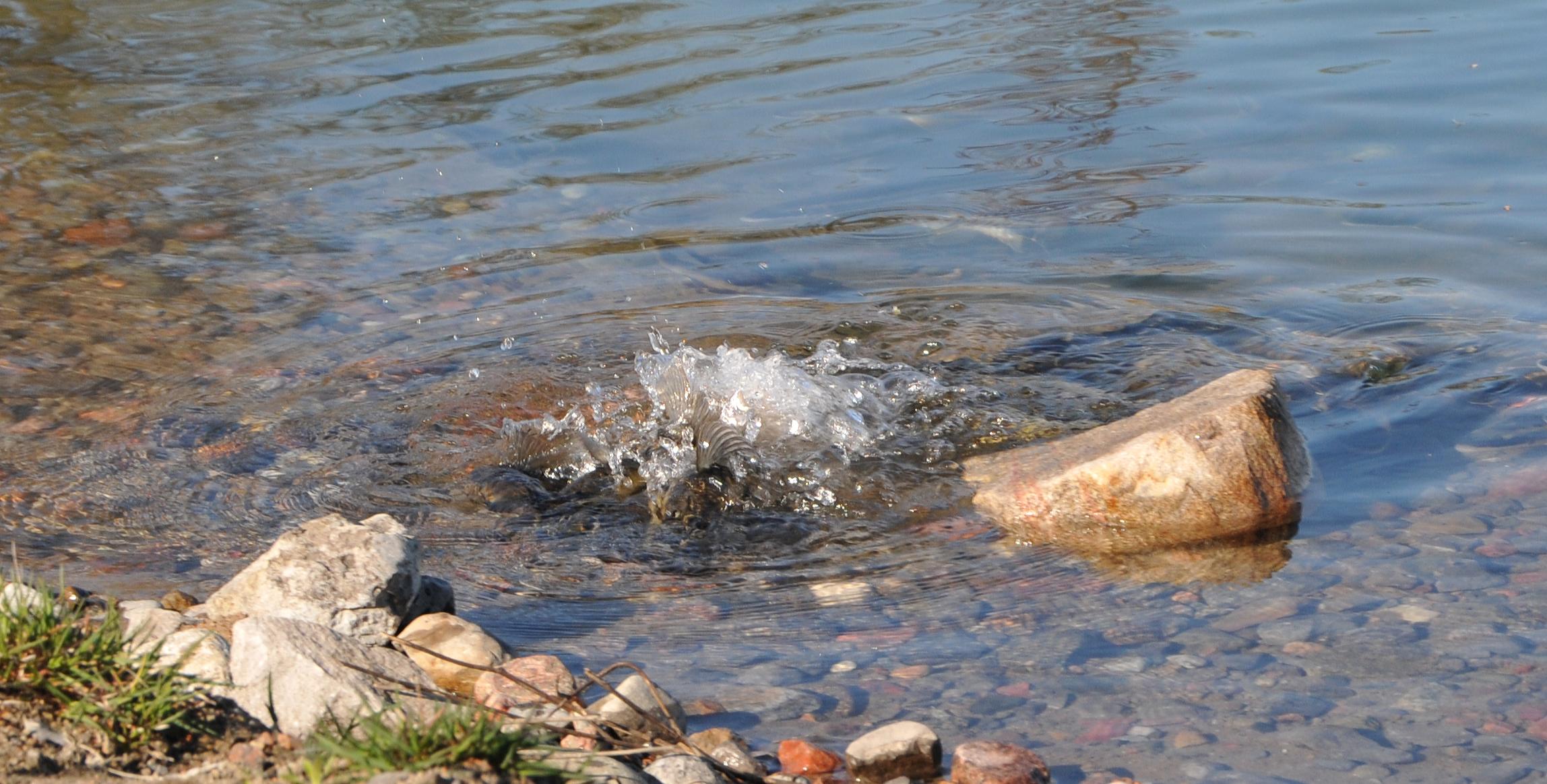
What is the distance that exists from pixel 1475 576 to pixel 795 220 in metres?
4.48

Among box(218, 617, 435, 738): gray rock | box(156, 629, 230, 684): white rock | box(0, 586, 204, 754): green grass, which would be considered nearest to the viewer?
box(0, 586, 204, 754): green grass

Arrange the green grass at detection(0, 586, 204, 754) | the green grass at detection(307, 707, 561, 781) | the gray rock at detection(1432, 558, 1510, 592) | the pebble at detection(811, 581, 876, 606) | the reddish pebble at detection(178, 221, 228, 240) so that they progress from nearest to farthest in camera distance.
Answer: the green grass at detection(307, 707, 561, 781), the green grass at detection(0, 586, 204, 754), the gray rock at detection(1432, 558, 1510, 592), the pebble at detection(811, 581, 876, 606), the reddish pebble at detection(178, 221, 228, 240)

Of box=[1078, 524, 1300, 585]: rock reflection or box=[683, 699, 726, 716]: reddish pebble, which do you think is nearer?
box=[683, 699, 726, 716]: reddish pebble

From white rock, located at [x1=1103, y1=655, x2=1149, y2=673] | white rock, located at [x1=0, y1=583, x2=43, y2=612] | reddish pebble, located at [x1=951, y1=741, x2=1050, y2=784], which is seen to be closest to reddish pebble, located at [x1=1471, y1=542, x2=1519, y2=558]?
white rock, located at [x1=1103, y1=655, x2=1149, y2=673]

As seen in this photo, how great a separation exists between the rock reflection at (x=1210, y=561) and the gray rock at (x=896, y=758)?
1170mm

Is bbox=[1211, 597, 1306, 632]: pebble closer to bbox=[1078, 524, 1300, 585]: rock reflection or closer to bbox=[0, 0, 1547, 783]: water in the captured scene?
bbox=[0, 0, 1547, 783]: water

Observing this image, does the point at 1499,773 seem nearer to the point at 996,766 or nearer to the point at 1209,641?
the point at 1209,641

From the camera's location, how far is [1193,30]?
1080cm

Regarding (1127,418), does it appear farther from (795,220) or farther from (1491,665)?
(795,220)

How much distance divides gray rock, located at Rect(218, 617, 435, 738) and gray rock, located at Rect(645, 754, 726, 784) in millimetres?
550

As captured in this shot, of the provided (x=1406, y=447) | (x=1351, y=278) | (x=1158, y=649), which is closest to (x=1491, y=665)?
(x=1158, y=649)

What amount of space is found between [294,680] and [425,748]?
0.67 meters

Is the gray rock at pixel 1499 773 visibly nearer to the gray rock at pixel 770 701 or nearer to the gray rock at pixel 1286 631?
the gray rock at pixel 1286 631

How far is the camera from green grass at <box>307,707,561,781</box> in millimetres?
2346
